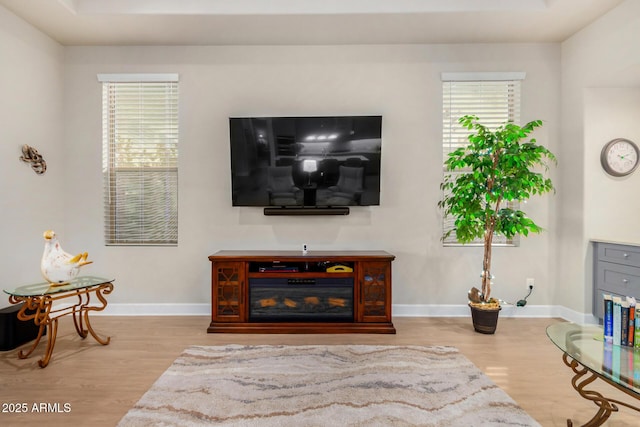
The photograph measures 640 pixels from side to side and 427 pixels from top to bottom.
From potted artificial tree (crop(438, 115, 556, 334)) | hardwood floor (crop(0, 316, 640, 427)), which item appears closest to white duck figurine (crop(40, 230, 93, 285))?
hardwood floor (crop(0, 316, 640, 427))

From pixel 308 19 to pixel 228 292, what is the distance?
2562 mm

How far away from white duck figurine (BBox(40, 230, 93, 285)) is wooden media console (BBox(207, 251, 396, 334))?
1054mm

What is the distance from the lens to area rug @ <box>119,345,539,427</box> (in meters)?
1.87

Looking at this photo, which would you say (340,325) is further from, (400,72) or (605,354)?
(400,72)

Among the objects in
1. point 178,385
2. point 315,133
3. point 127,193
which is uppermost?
point 315,133

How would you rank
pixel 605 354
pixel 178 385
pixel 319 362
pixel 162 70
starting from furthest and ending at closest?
1. pixel 162 70
2. pixel 319 362
3. pixel 178 385
4. pixel 605 354

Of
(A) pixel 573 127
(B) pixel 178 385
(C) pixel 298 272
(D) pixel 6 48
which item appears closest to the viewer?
(B) pixel 178 385

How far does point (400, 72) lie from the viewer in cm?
368

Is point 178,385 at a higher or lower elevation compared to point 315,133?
lower

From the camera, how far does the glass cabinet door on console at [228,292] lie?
3227mm

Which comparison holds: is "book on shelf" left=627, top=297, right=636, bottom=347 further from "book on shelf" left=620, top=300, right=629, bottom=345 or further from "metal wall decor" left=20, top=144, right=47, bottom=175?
"metal wall decor" left=20, top=144, right=47, bottom=175

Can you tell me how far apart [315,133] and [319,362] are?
6.87 ft

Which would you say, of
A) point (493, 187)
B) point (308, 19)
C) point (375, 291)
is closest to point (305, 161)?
point (308, 19)

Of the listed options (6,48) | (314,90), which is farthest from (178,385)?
(6,48)
